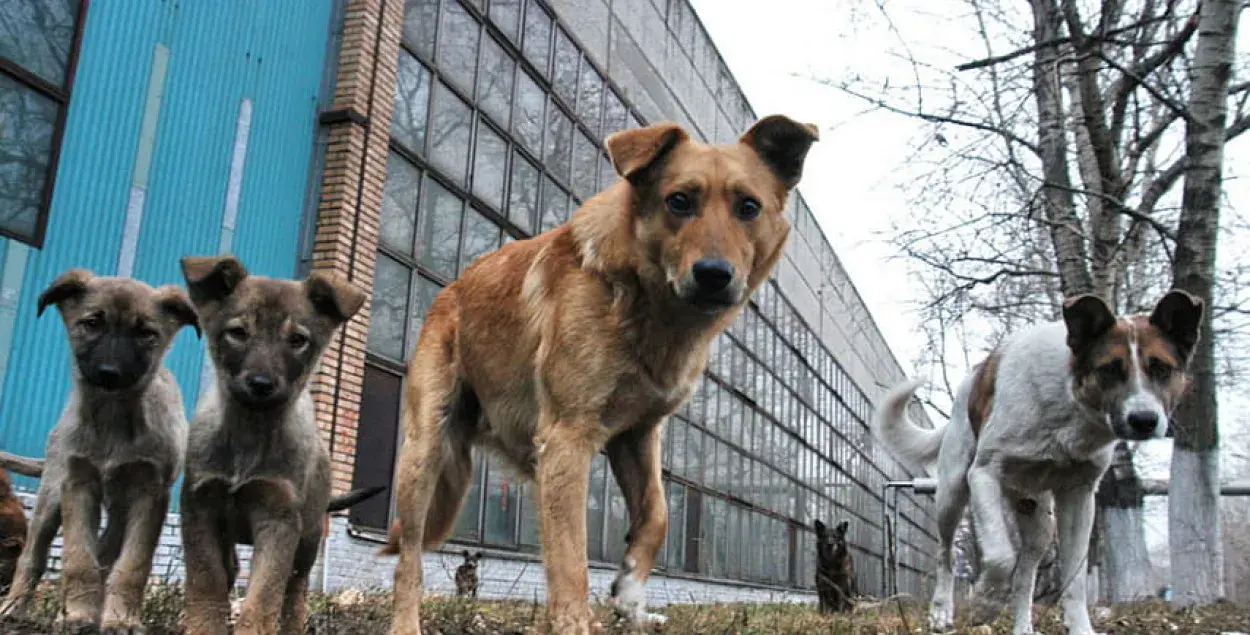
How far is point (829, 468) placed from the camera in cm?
4653

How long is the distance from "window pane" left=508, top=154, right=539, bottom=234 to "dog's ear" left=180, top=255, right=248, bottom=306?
572 inches

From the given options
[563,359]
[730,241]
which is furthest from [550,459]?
[730,241]

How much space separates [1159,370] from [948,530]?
2.22 meters

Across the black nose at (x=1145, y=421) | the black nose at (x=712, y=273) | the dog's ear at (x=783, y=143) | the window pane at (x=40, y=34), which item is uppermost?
the window pane at (x=40, y=34)

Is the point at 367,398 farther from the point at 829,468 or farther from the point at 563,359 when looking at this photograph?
the point at 829,468

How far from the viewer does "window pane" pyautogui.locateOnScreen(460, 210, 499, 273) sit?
16812 mm

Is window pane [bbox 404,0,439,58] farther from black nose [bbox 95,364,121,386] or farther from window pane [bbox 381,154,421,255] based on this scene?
black nose [bbox 95,364,121,386]

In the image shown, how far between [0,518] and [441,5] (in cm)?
1275

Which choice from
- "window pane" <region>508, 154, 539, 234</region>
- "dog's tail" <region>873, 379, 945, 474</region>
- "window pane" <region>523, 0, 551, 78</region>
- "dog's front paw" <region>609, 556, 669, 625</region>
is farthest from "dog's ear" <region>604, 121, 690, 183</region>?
"window pane" <region>523, 0, 551, 78</region>

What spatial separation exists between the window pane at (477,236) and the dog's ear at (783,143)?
40.8ft

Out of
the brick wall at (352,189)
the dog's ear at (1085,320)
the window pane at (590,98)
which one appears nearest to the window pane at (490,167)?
the brick wall at (352,189)

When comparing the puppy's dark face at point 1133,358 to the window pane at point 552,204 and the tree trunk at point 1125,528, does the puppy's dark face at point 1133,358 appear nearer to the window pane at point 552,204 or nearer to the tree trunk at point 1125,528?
the tree trunk at point 1125,528

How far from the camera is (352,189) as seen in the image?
1366cm

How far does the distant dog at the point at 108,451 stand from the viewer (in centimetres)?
410
